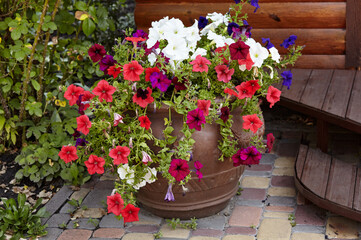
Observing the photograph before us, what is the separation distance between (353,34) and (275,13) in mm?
613

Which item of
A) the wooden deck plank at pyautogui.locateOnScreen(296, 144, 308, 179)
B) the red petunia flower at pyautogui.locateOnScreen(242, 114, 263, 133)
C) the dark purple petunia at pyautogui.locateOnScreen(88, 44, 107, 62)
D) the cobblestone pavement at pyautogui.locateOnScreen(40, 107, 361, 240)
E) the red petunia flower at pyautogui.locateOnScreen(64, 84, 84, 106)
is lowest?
the cobblestone pavement at pyautogui.locateOnScreen(40, 107, 361, 240)

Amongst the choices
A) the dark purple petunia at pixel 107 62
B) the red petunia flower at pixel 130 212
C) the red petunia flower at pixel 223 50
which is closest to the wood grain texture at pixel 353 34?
the red petunia flower at pixel 223 50

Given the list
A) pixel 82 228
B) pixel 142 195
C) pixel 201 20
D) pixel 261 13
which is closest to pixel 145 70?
pixel 201 20

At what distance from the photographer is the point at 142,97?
290 centimetres

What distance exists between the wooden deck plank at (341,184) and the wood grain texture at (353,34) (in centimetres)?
99

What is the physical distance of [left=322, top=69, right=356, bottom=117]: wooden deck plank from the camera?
356 cm

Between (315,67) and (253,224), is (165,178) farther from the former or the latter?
(315,67)

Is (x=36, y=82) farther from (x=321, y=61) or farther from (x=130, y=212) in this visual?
(x=321, y=61)

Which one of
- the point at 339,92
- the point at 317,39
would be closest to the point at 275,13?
the point at 317,39

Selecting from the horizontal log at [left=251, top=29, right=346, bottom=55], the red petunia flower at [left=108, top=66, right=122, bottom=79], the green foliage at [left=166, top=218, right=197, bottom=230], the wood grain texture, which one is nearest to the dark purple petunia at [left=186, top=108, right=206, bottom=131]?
the red petunia flower at [left=108, top=66, right=122, bottom=79]

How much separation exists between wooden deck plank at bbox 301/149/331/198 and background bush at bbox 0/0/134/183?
5.04 ft

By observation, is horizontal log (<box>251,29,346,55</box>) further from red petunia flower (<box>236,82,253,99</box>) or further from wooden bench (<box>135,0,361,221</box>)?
red petunia flower (<box>236,82,253,99</box>)

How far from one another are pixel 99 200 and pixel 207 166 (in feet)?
2.87

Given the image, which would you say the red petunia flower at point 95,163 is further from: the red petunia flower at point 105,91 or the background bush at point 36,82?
the background bush at point 36,82
